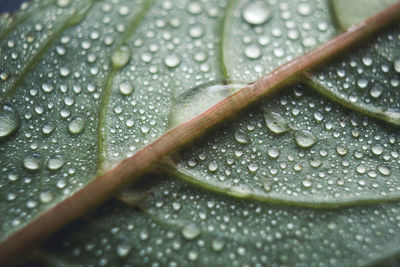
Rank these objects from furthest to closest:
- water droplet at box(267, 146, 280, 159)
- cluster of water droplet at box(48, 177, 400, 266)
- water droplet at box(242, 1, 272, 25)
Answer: water droplet at box(242, 1, 272, 25), water droplet at box(267, 146, 280, 159), cluster of water droplet at box(48, 177, 400, 266)

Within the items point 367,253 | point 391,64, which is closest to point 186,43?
point 391,64

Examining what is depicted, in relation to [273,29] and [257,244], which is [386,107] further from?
[257,244]

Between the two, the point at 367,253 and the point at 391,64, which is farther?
the point at 391,64

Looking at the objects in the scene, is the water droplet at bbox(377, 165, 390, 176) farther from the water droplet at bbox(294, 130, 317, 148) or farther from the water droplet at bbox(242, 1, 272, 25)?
the water droplet at bbox(242, 1, 272, 25)

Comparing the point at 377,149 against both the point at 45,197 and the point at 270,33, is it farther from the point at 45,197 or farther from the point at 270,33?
the point at 45,197

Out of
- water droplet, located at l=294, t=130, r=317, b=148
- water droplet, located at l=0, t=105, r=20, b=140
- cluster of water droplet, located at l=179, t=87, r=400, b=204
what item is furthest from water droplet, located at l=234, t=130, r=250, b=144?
water droplet, located at l=0, t=105, r=20, b=140

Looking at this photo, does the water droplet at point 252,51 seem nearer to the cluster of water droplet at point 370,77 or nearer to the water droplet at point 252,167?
the cluster of water droplet at point 370,77

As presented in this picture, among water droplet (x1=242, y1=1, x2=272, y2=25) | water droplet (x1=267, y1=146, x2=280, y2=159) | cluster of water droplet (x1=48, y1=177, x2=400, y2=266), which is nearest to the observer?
cluster of water droplet (x1=48, y1=177, x2=400, y2=266)
